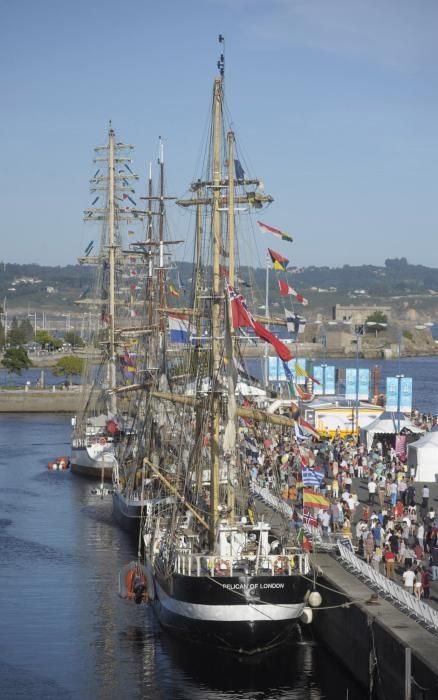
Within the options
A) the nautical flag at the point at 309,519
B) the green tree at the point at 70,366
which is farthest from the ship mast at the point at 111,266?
the green tree at the point at 70,366

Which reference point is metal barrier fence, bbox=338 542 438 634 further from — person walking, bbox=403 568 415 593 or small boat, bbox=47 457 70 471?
small boat, bbox=47 457 70 471

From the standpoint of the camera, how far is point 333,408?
63.9 metres

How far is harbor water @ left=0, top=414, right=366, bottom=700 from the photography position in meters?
27.9

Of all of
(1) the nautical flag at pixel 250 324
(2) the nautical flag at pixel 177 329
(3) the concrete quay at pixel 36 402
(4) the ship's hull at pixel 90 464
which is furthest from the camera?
(3) the concrete quay at pixel 36 402

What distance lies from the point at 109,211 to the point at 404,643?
56.8 meters

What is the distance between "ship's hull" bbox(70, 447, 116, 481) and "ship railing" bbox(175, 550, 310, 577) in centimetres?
3248

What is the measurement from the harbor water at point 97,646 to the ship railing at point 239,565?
180 centimetres

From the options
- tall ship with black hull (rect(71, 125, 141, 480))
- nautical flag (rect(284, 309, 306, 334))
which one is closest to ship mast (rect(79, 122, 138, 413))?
tall ship with black hull (rect(71, 125, 141, 480))

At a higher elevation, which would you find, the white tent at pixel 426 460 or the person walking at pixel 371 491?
the white tent at pixel 426 460

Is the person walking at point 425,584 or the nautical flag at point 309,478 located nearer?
the person walking at point 425,584

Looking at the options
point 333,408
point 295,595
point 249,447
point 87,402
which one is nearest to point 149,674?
point 295,595

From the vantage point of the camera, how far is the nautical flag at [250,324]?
3172 cm

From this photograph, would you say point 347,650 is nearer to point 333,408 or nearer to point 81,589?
point 81,589

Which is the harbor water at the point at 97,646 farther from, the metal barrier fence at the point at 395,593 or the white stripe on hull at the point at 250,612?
the metal barrier fence at the point at 395,593
